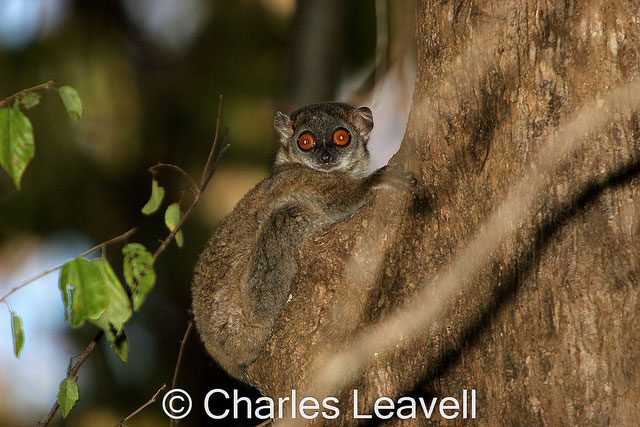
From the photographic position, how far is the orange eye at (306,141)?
5.94 m

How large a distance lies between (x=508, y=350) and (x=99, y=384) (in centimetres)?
683

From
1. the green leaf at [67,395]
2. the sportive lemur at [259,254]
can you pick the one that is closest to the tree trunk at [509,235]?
the sportive lemur at [259,254]

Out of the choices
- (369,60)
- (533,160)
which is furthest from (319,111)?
A: (369,60)

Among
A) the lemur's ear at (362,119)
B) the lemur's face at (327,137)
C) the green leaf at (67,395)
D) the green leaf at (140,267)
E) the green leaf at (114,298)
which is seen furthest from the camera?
the lemur's ear at (362,119)

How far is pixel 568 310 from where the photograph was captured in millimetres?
3736

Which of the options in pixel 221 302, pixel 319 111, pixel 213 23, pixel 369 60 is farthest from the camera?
pixel 213 23

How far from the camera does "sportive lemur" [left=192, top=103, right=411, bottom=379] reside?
4898mm

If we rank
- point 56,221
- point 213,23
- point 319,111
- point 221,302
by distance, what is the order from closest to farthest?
1. point 221,302
2. point 319,111
3. point 56,221
4. point 213,23

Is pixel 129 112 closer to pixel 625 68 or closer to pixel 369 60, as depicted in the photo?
pixel 369 60

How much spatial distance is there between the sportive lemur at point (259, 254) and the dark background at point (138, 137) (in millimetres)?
3462

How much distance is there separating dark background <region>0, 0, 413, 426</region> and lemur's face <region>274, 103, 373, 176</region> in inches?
95.5

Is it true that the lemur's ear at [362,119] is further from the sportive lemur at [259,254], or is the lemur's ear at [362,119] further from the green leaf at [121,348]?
the green leaf at [121,348]

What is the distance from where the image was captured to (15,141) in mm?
2895

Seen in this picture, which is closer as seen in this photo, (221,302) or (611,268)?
(611,268)
